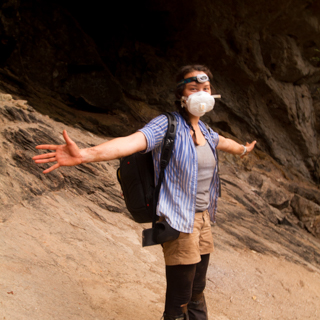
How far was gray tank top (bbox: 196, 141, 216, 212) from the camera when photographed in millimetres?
1956

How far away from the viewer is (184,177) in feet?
6.04

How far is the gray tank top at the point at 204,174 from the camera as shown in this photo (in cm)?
196

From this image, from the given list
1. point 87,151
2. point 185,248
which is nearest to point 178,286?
point 185,248

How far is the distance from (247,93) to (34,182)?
7.22m

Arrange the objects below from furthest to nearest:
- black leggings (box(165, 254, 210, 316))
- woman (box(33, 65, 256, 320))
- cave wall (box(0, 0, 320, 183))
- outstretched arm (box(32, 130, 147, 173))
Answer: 1. cave wall (box(0, 0, 320, 183))
2. black leggings (box(165, 254, 210, 316))
3. woman (box(33, 65, 256, 320))
4. outstretched arm (box(32, 130, 147, 173))

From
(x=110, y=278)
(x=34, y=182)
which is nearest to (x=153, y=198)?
(x=110, y=278)

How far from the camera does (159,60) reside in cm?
855

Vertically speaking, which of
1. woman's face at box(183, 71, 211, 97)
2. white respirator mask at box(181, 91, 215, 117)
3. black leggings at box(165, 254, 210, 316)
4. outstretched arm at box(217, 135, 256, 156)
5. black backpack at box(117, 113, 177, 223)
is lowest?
black leggings at box(165, 254, 210, 316)

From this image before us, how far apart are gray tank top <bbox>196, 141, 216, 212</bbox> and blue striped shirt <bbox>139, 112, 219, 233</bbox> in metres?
0.09

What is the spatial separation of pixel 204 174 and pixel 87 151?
784 mm

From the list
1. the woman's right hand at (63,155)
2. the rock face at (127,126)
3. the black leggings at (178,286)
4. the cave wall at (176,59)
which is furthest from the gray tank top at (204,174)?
the cave wall at (176,59)

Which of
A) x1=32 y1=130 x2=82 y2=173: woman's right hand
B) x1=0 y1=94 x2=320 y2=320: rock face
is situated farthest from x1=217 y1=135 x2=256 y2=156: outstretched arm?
x1=0 y1=94 x2=320 y2=320: rock face

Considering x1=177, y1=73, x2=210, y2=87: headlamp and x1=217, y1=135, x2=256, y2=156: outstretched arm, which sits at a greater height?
x1=177, y1=73, x2=210, y2=87: headlamp

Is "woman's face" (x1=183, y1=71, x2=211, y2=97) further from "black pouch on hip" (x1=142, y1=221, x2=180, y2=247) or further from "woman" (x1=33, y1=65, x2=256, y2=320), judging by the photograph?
"black pouch on hip" (x1=142, y1=221, x2=180, y2=247)
